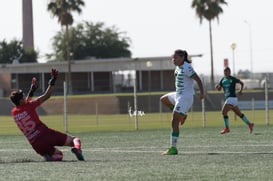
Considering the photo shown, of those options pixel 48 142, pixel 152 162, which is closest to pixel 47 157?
pixel 48 142

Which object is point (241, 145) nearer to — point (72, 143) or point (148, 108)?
point (72, 143)

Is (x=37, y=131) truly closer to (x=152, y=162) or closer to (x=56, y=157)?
(x=56, y=157)

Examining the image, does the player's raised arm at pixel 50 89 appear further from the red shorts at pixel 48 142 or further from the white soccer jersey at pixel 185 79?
the white soccer jersey at pixel 185 79

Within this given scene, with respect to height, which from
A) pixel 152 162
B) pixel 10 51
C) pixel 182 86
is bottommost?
pixel 152 162

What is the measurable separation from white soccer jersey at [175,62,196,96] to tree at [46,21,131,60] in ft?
348

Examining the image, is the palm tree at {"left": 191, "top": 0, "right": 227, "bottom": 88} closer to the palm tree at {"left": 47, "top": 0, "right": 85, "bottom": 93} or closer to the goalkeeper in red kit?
the palm tree at {"left": 47, "top": 0, "right": 85, "bottom": 93}

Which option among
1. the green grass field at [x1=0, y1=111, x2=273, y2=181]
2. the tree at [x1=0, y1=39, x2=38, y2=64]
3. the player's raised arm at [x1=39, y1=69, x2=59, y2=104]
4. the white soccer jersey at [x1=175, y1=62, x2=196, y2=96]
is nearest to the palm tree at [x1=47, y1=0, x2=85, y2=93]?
the tree at [x1=0, y1=39, x2=38, y2=64]

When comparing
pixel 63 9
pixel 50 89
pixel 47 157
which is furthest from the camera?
pixel 63 9

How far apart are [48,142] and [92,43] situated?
11047 centimetres

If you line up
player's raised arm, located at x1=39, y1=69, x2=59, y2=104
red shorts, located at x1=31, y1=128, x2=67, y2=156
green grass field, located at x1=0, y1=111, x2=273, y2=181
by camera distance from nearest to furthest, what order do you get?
green grass field, located at x1=0, y1=111, x2=273, y2=181 → red shorts, located at x1=31, y1=128, x2=67, y2=156 → player's raised arm, located at x1=39, y1=69, x2=59, y2=104

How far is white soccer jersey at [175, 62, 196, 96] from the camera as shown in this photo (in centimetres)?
1642

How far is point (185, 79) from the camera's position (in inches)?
649

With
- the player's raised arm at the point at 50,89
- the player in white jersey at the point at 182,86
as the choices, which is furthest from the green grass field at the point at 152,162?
the player's raised arm at the point at 50,89

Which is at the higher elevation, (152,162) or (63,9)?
(63,9)
